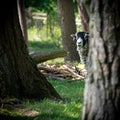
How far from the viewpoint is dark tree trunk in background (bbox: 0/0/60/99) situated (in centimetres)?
896

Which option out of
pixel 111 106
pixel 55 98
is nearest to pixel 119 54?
pixel 111 106

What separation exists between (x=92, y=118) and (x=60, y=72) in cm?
913

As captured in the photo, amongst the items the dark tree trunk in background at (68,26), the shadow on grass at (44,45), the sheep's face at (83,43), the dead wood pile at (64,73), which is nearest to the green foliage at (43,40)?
the shadow on grass at (44,45)

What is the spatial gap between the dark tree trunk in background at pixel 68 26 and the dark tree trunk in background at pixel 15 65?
964 centimetres

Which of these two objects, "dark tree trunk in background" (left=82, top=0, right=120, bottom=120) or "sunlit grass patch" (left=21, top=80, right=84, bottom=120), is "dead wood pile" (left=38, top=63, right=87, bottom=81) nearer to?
"sunlit grass patch" (left=21, top=80, right=84, bottom=120)

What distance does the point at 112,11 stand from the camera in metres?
5.45

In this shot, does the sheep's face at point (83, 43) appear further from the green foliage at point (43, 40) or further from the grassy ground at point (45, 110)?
the green foliage at point (43, 40)

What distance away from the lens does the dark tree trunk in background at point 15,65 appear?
8961mm

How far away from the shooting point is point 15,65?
30.3ft

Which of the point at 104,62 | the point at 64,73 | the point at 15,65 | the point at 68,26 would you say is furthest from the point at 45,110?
the point at 68,26

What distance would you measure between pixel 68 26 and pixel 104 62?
1410cm

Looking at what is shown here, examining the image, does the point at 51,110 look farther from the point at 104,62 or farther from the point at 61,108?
the point at 104,62

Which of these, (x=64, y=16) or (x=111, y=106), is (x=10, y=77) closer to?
(x=111, y=106)

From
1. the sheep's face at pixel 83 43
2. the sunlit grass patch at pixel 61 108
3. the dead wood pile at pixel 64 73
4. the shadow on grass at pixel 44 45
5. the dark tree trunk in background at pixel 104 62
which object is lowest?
the shadow on grass at pixel 44 45
